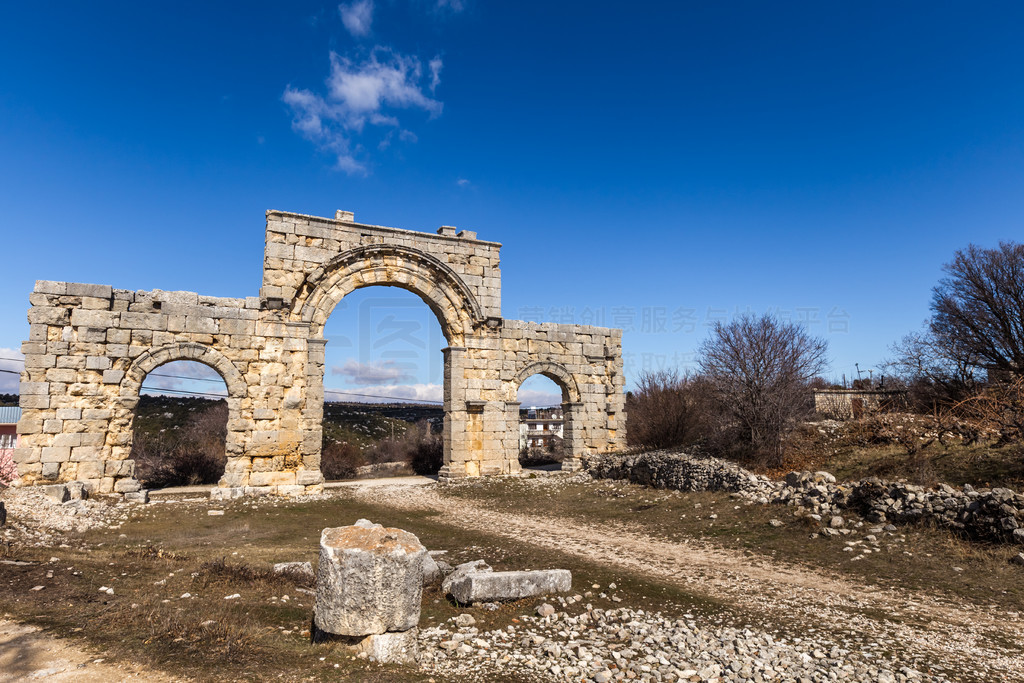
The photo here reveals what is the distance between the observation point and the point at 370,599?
4.36m

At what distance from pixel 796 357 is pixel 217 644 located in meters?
12.2

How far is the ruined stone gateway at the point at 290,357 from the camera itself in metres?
12.4

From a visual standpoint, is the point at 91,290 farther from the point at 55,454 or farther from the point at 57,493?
the point at 57,493

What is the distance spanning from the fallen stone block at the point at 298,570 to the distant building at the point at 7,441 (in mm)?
9097

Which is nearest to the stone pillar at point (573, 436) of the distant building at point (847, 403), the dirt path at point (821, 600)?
the distant building at point (847, 403)

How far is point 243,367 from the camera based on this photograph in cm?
1403

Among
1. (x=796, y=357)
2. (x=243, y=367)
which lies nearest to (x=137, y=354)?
(x=243, y=367)

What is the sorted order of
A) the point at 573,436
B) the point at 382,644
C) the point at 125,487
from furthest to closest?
the point at 573,436 → the point at 125,487 → the point at 382,644

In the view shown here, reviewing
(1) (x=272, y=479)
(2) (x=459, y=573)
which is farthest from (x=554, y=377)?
(2) (x=459, y=573)

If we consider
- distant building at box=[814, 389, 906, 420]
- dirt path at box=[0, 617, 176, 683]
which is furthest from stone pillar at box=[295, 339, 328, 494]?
distant building at box=[814, 389, 906, 420]

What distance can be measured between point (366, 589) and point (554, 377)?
13767 millimetres

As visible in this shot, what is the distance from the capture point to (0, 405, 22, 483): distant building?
492 inches

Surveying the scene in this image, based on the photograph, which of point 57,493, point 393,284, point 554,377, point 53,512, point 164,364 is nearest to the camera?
point 53,512

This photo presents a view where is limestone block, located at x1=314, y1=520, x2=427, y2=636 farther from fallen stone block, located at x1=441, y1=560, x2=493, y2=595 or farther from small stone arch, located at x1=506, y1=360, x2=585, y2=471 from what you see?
small stone arch, located at x1=506, y1=360, x2=585, y2=471
